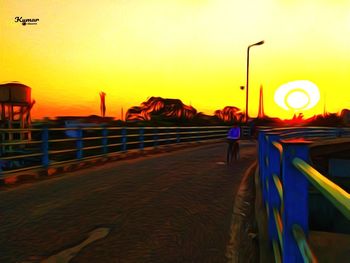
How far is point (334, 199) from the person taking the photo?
5.08 feet

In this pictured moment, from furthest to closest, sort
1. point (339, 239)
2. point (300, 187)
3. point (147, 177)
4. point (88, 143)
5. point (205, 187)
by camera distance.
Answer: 1. point (88, 143)
2. point (147, 177)
3. point (205, 187)
4. point (339, 239)
5. point (300, 187)

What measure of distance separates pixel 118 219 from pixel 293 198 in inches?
180

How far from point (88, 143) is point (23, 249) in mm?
27937

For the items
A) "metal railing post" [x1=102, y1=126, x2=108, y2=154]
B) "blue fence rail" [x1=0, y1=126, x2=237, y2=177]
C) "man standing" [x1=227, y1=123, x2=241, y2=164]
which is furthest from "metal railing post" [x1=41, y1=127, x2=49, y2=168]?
"man standing" [x1=227, y1=123, x2=241, y2=164]

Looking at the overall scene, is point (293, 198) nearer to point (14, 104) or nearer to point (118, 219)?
point (118, 219)

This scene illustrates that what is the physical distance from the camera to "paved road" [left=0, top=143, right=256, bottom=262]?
525 cm

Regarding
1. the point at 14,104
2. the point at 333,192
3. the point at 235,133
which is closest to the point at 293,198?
the point at 333,192

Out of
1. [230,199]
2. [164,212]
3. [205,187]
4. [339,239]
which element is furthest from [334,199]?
[205,187]

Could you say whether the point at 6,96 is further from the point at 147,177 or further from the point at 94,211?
the point at 94,211

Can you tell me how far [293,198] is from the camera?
265 centimetres

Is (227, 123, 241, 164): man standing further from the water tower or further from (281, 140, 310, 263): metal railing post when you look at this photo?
the water tower

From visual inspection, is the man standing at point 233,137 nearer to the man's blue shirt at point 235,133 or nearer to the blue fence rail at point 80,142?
the man's blue shirt at point 235,133

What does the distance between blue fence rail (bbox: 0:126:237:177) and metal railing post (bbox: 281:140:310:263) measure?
8.96 m

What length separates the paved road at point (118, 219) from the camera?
207 inches
